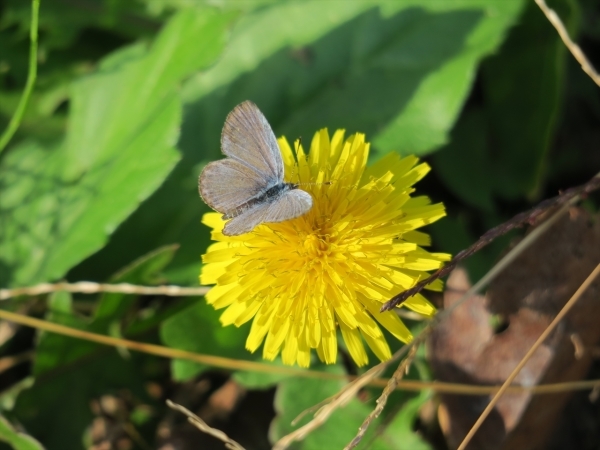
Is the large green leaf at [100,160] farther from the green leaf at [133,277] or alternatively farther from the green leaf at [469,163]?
the green leaf at [469,163]

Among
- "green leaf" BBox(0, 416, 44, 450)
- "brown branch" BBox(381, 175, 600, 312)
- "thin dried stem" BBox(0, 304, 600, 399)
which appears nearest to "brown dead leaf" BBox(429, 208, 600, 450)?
"thin dried stem" BBox(0, 304, 600, 399)

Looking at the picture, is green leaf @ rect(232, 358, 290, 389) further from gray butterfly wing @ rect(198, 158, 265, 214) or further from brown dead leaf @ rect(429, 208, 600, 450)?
gray butterfly wing @ rect(198, 158, 265, 214)

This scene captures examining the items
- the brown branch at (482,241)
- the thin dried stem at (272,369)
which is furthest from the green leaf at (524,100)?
the thin dried stem at (272,369)

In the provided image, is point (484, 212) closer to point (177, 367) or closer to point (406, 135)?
point (406, 135)

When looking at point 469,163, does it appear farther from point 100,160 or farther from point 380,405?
point 100,160

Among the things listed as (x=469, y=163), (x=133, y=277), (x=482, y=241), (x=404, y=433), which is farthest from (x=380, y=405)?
(x=469, y=163)
